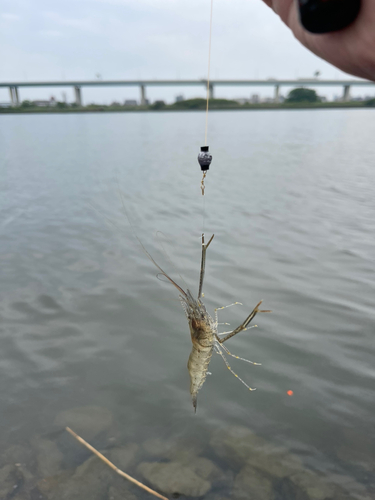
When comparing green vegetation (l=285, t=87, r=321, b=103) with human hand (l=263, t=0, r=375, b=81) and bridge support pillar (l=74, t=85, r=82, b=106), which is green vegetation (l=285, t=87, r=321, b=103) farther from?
human hand (l=263, t=0, r=375, b=81)

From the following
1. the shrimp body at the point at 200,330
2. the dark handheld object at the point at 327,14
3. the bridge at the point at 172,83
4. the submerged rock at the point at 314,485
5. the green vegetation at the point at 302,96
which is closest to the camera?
the dark handheld object at the point at 327,14

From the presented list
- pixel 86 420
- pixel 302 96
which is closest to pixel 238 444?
pixel 86 420

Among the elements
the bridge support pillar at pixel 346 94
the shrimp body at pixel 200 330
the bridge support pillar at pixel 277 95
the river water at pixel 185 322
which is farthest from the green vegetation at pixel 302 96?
the shrimp body at pixel 200 330

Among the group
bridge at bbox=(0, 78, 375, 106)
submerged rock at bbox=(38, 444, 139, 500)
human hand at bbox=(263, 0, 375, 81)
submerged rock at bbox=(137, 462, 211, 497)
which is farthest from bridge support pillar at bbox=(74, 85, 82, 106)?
human hand at bbox=(263, 0, 375, 81)

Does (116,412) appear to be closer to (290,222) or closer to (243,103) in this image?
(290,222)

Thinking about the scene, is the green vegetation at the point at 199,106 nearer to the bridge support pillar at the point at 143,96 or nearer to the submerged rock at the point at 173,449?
the bridge support pillar at the point at 143,96

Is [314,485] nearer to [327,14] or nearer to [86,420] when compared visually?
[86,420]
